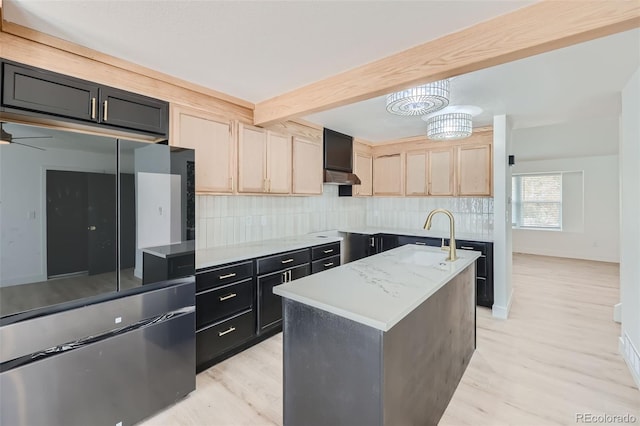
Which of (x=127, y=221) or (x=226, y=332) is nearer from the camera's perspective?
(x=127, y=221)

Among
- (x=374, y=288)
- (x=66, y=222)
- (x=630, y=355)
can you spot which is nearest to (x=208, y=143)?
(x=66, y=222)

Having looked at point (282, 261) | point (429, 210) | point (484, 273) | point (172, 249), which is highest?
point (429, 210)

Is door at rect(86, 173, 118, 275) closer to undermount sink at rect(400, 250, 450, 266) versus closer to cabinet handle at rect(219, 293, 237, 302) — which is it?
cabinet handle at rect(219, 293, 237, 302)

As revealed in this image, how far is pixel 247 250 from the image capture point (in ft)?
9.30

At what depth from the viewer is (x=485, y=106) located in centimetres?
298

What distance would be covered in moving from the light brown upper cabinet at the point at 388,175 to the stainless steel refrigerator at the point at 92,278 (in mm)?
3448

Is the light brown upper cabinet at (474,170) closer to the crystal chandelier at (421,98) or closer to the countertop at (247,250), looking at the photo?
the countertop at (247,250)

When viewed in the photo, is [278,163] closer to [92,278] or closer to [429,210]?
[92,278]

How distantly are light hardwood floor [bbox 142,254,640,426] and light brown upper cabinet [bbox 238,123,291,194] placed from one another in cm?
162

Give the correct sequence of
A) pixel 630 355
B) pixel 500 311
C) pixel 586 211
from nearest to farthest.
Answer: pixel 630 355 < pixel 500 311 < pixel 586 211

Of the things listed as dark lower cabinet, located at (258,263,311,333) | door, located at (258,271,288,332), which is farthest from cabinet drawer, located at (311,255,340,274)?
door, located at (258,271,288,332)

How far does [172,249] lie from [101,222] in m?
0.44

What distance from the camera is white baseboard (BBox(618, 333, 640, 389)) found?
2.16 meters

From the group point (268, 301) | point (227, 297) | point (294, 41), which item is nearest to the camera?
point (294, 41)
